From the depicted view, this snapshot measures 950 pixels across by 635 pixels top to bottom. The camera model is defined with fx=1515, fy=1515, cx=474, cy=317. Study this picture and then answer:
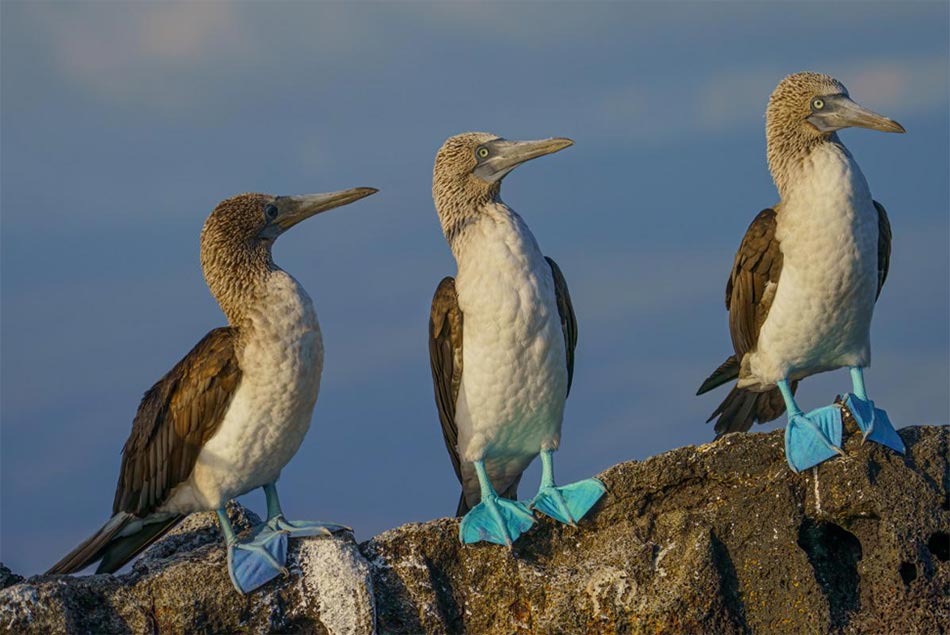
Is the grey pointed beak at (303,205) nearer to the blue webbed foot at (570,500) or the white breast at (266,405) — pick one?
the white breast at (266,405)

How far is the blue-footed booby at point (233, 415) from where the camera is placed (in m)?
8.30

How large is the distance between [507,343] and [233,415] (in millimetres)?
1641

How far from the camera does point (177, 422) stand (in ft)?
27.7

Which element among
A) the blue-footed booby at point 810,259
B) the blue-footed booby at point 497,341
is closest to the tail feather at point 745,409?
the blue-footed booby at point 810,259

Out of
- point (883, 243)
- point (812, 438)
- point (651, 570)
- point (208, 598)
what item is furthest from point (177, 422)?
point (883, 243)

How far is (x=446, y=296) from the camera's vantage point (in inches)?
357

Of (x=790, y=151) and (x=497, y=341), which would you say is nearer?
(x=497, y=341)

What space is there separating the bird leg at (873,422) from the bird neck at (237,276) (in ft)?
11.3

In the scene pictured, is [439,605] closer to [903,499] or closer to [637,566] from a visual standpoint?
[637,566]

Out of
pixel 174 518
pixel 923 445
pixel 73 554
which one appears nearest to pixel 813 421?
pixel 923 445

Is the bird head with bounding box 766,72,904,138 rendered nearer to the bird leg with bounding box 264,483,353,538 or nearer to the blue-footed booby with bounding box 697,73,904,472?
the blue-footed booby with bounding box 697,73,904,472

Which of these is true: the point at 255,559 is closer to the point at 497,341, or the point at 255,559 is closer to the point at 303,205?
the point at 497,341

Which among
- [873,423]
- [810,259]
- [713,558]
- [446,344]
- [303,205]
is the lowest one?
[713,558]

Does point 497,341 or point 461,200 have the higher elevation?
point 461,200
